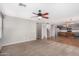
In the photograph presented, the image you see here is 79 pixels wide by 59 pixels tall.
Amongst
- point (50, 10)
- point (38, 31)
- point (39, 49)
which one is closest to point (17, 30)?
point (38, 31)

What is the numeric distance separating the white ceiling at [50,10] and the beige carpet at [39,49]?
492 millimetres

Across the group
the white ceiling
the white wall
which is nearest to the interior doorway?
the white wall

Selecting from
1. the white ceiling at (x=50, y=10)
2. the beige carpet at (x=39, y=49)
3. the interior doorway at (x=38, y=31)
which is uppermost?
the white ceiling at (x=50, y=10)

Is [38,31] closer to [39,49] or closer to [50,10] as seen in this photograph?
[39,49]

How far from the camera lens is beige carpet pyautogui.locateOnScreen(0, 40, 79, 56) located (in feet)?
7.91

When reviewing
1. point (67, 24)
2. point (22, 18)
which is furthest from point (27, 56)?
point (67, 24)

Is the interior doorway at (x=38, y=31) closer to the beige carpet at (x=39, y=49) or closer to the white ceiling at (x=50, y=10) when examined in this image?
the beige carpet at (x=39, y=49)

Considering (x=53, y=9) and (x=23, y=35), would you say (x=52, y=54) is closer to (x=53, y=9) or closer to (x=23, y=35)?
(x=23, y=35)

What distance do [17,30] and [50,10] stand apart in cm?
76

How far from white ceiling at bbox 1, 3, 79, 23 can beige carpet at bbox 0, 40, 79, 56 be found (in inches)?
19.4

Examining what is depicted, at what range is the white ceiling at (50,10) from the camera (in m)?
2.37

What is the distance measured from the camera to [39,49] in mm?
2451

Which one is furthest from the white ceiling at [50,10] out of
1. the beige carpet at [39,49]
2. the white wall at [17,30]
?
the beige carpet at [39,49]

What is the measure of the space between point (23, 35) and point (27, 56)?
423 mm
